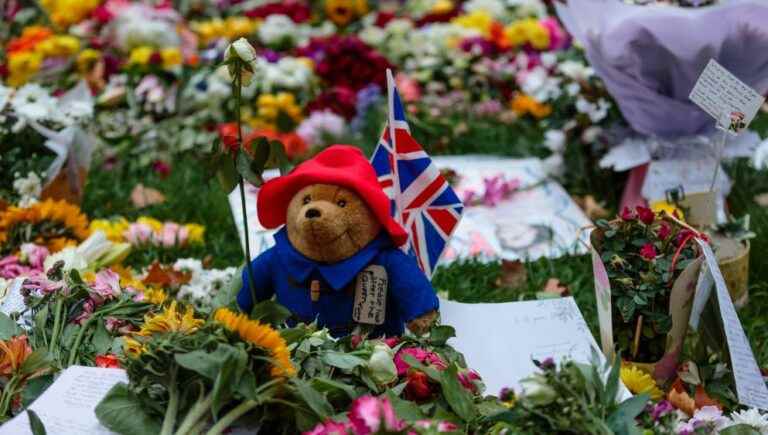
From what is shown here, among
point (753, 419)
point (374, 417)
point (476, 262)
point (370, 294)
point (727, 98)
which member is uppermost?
point (727, 98)

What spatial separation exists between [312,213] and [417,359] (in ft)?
1.10

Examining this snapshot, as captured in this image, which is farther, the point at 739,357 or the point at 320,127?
the point at 320,127

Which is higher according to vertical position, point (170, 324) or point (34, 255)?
point (170, 324)

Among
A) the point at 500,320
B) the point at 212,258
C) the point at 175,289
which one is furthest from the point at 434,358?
the point at 212,258

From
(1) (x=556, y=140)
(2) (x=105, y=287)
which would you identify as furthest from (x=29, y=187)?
(1) (x=556, y=140)

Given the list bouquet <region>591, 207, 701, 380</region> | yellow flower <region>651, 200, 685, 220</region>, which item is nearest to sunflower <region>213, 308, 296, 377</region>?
bouquet <region>591, 207, 701, 380</region>

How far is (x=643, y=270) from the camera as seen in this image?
1.63 m

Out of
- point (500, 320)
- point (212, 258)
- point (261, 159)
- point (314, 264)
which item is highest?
point (261, 159)

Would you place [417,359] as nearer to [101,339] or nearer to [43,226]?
[101,339]

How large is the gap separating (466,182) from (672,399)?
146 cm

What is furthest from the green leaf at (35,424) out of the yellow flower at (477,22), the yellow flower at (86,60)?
the yellow flower at (477,22)

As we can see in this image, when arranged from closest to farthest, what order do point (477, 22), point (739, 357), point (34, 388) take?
point (34, 388) < point (739, 357) < point (477, 22)

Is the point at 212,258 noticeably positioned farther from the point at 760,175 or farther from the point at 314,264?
the point at 760,175

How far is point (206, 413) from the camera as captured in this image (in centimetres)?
113
